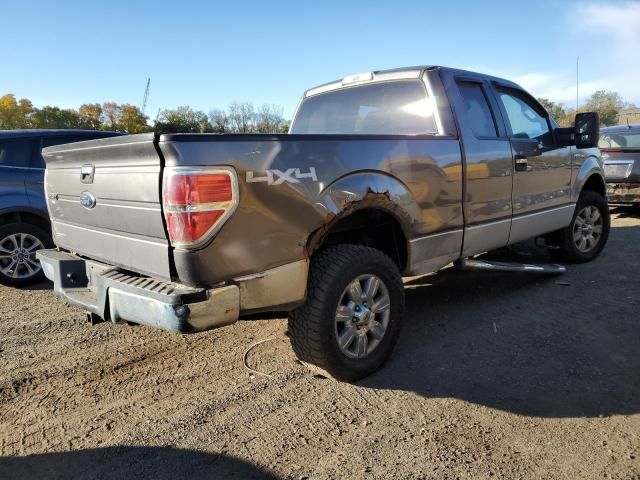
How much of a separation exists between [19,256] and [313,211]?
4.48m

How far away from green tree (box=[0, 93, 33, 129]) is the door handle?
65.7 metres

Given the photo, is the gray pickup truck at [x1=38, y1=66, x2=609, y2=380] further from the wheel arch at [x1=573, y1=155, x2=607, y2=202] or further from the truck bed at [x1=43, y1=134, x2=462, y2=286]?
the wheel arch at [x1=573, y1=155, x2=607, y2=202]

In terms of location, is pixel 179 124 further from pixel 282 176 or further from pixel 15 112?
pixel 15 112

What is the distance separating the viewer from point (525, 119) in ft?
16.1

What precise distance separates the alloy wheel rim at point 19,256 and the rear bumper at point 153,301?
3.09 meters

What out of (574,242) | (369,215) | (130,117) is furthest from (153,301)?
(130,117)

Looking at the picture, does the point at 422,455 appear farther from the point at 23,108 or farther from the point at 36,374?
the point at 23,108

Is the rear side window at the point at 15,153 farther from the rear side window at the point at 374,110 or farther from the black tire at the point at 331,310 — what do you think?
the black tire at the point at 331,310

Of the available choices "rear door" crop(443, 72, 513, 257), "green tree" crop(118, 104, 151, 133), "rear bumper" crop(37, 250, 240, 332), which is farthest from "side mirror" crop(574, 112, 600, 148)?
"green tree" crop(118, 104, 151, 133)

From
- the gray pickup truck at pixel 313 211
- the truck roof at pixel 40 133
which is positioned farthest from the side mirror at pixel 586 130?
the truck roof at pixel 40 133

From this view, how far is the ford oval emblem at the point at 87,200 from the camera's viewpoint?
10.1 ft

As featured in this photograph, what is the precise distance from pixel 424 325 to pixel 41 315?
356cm

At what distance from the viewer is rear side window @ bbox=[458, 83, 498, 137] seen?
413 centimetres

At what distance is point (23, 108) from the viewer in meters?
61.4
